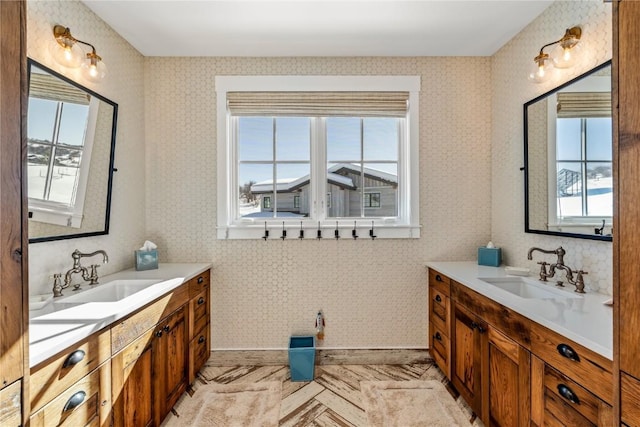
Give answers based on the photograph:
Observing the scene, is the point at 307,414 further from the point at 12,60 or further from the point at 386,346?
the point at 12,60

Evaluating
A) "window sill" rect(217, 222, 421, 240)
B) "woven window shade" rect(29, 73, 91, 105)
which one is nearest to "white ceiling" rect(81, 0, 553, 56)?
"woven window shade" rect(29, 73, 91, 105)

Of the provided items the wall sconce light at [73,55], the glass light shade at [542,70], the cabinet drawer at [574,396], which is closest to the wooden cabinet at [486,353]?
the cabinet drawer at [574,396]

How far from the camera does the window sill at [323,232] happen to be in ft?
8.61

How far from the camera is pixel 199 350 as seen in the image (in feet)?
7.80

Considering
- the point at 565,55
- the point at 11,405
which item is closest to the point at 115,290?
the point at 11,405

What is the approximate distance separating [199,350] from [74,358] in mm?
1317

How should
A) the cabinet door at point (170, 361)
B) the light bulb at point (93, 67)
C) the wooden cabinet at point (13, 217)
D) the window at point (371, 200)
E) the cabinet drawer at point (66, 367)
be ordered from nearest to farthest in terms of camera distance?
1. the wooden cabinet at point (13, 217)
2. the cabinet drawer at point (66, 367)
3. the cabinet door at point (170, 361)
4. the light bulb at point (93, 67)
5. the window at point (371, 200)

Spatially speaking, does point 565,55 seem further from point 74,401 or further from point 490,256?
point 74,401

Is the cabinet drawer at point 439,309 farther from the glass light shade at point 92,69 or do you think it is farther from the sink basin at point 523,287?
the glass light shade at point 92,69

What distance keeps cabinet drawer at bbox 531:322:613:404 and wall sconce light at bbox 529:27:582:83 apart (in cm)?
159

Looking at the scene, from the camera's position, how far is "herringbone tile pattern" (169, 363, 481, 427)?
1974mm

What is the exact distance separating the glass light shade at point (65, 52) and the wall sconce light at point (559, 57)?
286 centimetres

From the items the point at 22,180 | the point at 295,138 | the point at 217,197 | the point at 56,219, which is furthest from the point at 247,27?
the point at 22,180

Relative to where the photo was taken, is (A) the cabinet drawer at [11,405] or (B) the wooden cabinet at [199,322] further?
(B) the wooden cabinet at [199,322]
